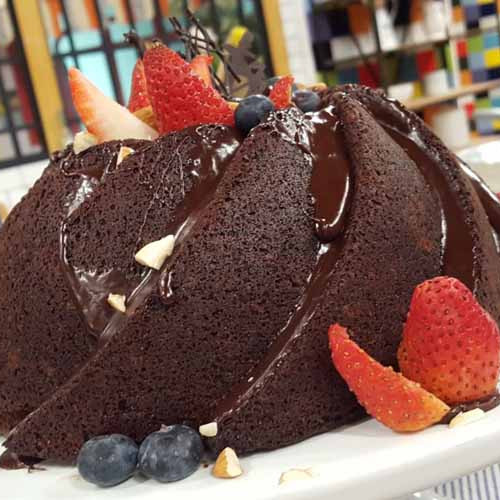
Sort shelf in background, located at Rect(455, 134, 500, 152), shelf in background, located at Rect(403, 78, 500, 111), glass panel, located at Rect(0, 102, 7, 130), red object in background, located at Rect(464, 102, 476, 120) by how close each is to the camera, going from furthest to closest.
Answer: red object in background, located at Rect(464, 102, 476, 120) → shelf in background, located at Rect(455, 134, 500, 152) → shelf in background, located at Rect(403, 78, 500, 111) → glass panel, located at Rect(0, 102, 7, 130)

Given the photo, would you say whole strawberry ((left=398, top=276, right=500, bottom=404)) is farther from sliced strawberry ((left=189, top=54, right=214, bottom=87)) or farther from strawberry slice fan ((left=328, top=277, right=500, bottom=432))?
sliced strawberry ((left=189, top=54, right=214, bottom=87))

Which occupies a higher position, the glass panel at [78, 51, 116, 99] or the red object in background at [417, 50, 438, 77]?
the glass panel at [78, 51, 116, 99]

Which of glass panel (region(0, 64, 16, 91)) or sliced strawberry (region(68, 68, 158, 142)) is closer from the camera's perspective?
sliced strawberry (region(68, 68, 158, 142))

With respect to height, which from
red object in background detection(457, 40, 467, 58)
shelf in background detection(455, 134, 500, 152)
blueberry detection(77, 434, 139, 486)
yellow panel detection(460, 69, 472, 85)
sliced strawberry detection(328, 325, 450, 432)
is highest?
sliced strawberry detection(328, 325, 450, 432)

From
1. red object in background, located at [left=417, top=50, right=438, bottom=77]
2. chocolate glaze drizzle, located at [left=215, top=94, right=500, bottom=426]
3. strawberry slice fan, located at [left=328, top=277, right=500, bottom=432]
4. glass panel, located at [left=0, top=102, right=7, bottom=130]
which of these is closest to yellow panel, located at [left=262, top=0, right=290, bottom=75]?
red object in background, located at [left=417, top=50, right=438, bottom=77]

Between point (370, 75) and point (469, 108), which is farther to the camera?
point (469, 108)

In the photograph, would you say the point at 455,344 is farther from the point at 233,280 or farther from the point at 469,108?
the point at 469,108

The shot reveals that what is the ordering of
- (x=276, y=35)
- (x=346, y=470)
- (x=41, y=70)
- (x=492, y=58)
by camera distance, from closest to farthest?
(x=346, y=470)
(x=41, y=70)
(x=276, y=35)
(x=492, y=58)

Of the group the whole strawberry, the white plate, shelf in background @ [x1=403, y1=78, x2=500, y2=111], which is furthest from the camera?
shelf in background @ [x1=403, y1=78, x2=500, y2=111]

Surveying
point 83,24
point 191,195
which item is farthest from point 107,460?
point 83,24
